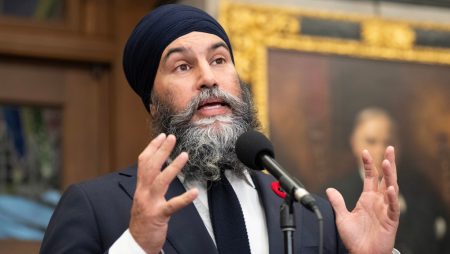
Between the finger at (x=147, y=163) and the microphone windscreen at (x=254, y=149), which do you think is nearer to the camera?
the finger at (x=147, y=163)

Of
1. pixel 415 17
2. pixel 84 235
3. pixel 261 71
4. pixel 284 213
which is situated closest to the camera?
pixel 284 213

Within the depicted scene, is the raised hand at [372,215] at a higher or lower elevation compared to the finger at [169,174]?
lower

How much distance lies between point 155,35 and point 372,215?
99 centimetres

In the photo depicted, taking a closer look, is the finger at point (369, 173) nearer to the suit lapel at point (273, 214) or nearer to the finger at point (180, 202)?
the suit lapel at point (273, 214)

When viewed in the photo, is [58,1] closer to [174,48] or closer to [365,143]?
[365,143]

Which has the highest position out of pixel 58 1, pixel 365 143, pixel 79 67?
pixel 58 1

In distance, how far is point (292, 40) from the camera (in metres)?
5.90

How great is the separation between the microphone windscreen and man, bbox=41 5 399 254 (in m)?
0.17

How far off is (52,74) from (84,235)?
3.29m

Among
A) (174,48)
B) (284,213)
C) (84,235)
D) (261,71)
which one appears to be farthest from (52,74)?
(284,213)

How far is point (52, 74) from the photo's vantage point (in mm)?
6164

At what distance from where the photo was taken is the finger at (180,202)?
2621 millimetres

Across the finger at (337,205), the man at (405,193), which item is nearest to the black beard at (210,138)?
the finger at (337,205)

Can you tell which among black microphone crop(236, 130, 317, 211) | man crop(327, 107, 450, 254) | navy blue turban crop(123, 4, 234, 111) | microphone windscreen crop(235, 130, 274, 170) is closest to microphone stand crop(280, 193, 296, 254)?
black microphone crop(236, 130, 317, 211)
